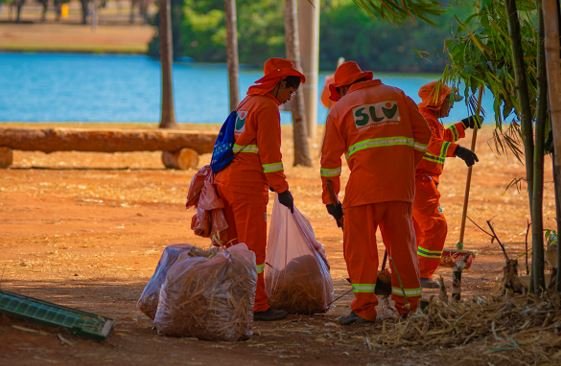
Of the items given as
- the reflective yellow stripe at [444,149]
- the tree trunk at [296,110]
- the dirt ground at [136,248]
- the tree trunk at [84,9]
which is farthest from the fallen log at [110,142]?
the tree trunk at [84,9]

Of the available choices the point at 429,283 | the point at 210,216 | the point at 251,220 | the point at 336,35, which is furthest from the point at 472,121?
the point at 336,35

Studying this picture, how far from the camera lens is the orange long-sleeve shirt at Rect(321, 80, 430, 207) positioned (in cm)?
854

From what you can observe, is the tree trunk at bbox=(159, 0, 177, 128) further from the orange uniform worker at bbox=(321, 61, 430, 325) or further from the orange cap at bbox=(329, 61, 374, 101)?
the orange uniform worker at bbox=(321, 61, 430, 325)

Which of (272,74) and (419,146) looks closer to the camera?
(419,146)

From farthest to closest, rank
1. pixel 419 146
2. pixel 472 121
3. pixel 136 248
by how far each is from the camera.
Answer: pixel 136 248 → pixel 472 121 → pixel 419 146

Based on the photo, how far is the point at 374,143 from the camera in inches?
336

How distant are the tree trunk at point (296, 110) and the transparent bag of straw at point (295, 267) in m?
10.9

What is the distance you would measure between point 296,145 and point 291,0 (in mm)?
2356

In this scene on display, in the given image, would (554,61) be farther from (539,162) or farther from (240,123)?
(240,123)

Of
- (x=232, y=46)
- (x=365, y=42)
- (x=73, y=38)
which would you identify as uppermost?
(x=73, y=38)

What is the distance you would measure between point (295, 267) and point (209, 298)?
4.32 feet

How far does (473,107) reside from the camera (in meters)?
9.65

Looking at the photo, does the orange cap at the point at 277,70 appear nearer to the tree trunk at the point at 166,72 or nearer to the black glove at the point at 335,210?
the black glove at the point at 335,210

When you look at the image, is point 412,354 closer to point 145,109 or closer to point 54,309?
point 54,309
